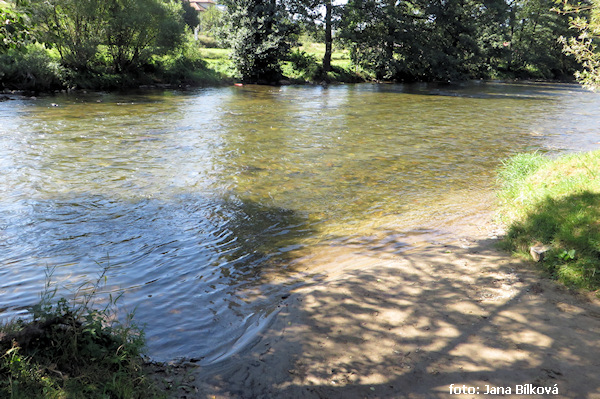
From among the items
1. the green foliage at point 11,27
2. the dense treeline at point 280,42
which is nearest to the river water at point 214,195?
the green foliage at point 11,27

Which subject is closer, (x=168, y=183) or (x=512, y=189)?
(x=512, y=189)

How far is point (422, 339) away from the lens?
404 cm

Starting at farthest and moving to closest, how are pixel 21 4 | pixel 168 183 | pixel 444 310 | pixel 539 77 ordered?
pixel 539 77 → pixel 168 183 → pixel 21 4 → pixel 444 310

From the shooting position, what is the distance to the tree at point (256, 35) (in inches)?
1384

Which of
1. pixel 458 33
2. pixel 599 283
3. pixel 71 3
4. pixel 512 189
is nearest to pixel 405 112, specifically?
pixel 512 189

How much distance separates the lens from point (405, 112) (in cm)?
2280

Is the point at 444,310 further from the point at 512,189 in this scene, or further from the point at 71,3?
the point at 71,3

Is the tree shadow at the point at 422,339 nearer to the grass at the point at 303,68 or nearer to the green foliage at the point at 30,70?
the green foliage at the point at 30,70

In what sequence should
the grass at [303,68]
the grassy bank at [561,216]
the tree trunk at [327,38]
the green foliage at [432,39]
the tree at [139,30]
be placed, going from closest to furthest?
the grassy bank at [561,216] → the tree at [139,30] → the grass at [303,68] → the tree trunk at [327,38] → the green foliage at [432,39]

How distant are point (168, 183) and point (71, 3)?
873 inches

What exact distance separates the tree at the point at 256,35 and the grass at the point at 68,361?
111 ft

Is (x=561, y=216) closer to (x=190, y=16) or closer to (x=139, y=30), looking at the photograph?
(x=139, y=30)

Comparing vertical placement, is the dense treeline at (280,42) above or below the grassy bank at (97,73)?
above

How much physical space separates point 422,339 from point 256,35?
35.8m
